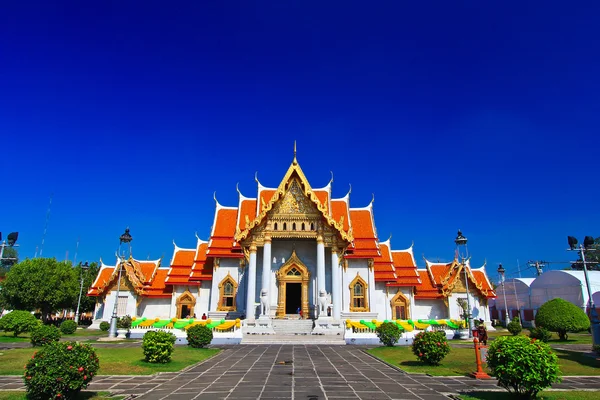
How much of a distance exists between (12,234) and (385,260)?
24.8m

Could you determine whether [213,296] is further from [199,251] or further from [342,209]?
[342,209]

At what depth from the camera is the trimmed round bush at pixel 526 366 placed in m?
7.81

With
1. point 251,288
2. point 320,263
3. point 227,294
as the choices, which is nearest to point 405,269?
point 320,263

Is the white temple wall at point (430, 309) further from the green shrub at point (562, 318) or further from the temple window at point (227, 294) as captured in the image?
the temple window at point (227, 294)

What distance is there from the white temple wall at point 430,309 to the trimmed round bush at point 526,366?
2568 cm

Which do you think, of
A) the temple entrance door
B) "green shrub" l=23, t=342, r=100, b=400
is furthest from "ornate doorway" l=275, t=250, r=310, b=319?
"green shrub" l=23, t=342, r=100, b=400

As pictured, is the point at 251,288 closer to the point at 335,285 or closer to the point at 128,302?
the point at 335,285

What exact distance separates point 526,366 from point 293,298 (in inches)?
862

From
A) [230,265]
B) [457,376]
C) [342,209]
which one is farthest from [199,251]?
[457,376]

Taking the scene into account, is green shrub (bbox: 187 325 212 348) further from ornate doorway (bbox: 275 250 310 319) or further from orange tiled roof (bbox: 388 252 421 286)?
orange tiled roof (bbox: 388 252 421 286)

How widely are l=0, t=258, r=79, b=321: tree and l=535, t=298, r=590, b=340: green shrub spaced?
134 ft

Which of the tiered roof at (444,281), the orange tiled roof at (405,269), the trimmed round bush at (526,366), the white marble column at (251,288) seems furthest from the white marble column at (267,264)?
the trimmed round bush at (526,366)

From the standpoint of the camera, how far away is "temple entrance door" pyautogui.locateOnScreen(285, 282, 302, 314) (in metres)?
28.3

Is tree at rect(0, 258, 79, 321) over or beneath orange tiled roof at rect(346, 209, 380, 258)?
beneath
